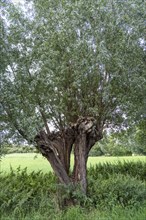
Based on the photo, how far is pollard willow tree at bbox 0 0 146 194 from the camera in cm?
564

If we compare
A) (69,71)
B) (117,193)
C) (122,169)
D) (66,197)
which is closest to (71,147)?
(66,197)

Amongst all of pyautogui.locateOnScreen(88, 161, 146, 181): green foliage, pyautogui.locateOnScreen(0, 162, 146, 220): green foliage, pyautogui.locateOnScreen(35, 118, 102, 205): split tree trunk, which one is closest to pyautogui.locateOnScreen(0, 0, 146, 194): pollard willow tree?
pyautogui.locateOnScreen(35, 118, 102, 205): split tree trunk

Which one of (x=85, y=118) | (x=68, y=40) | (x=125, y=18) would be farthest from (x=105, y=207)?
(x=125, y=18)

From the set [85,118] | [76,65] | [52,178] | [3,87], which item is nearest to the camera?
[3,87]

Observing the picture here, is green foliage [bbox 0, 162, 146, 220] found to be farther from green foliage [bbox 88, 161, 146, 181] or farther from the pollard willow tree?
green foliage [bbox 88, 161, 146, 181]

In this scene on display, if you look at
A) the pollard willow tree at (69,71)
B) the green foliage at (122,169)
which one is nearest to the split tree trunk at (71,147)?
the pollard willow tree at (69,71)

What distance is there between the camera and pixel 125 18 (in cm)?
618

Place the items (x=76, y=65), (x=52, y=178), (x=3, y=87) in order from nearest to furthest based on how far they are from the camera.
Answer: (x=3, y=87)
(x=76, y=65)
(x=52, y=178)

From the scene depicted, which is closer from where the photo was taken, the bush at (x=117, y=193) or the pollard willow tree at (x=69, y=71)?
the pollard willow tree at (x=69, y=71)

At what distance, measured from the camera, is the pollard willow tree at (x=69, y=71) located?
5641mm

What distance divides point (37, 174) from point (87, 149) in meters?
2.68

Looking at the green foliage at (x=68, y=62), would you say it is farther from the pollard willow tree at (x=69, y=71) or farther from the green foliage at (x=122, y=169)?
the green foliage at (x=122, y=169)

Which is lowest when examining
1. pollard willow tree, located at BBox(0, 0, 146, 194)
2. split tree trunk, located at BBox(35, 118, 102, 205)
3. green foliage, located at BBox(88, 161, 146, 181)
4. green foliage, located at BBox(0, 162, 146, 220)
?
green foliage, located at BBox(0, 162, 146, 220)

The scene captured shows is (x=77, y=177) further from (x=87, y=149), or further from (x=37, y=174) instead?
(x=37, y=174)
